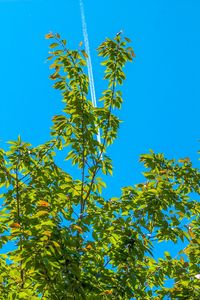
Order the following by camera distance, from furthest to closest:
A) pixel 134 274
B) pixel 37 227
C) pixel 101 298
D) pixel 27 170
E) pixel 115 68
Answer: pixel 115 68, pixel 27 170, pixel 134 274, pixel 101 298, pixel 37 227

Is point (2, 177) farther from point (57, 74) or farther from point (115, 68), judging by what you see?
point (115, 68)

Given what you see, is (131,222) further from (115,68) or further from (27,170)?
(115,68)

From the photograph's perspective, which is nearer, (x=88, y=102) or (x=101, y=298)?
(x=101, y=298)

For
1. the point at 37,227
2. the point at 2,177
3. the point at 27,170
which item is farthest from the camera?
the point at 27,170

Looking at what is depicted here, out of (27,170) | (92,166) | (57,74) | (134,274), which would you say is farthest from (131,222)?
(57,74)

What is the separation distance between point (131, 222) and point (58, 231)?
1528 millimetres

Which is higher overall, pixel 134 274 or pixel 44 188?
pixel 44 188

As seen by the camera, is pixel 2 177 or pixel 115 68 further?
pixel 115 68

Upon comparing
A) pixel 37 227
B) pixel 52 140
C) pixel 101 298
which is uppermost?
pixel 52 140

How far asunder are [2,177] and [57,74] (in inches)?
85.5

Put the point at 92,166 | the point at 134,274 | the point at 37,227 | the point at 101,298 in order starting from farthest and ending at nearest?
the point at 92,166, the point at 134,274, the point at 101,298, the point at 37,227

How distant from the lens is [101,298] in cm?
532

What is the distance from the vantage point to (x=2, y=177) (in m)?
6.08

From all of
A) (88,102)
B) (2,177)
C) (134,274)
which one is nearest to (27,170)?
(2,177)
